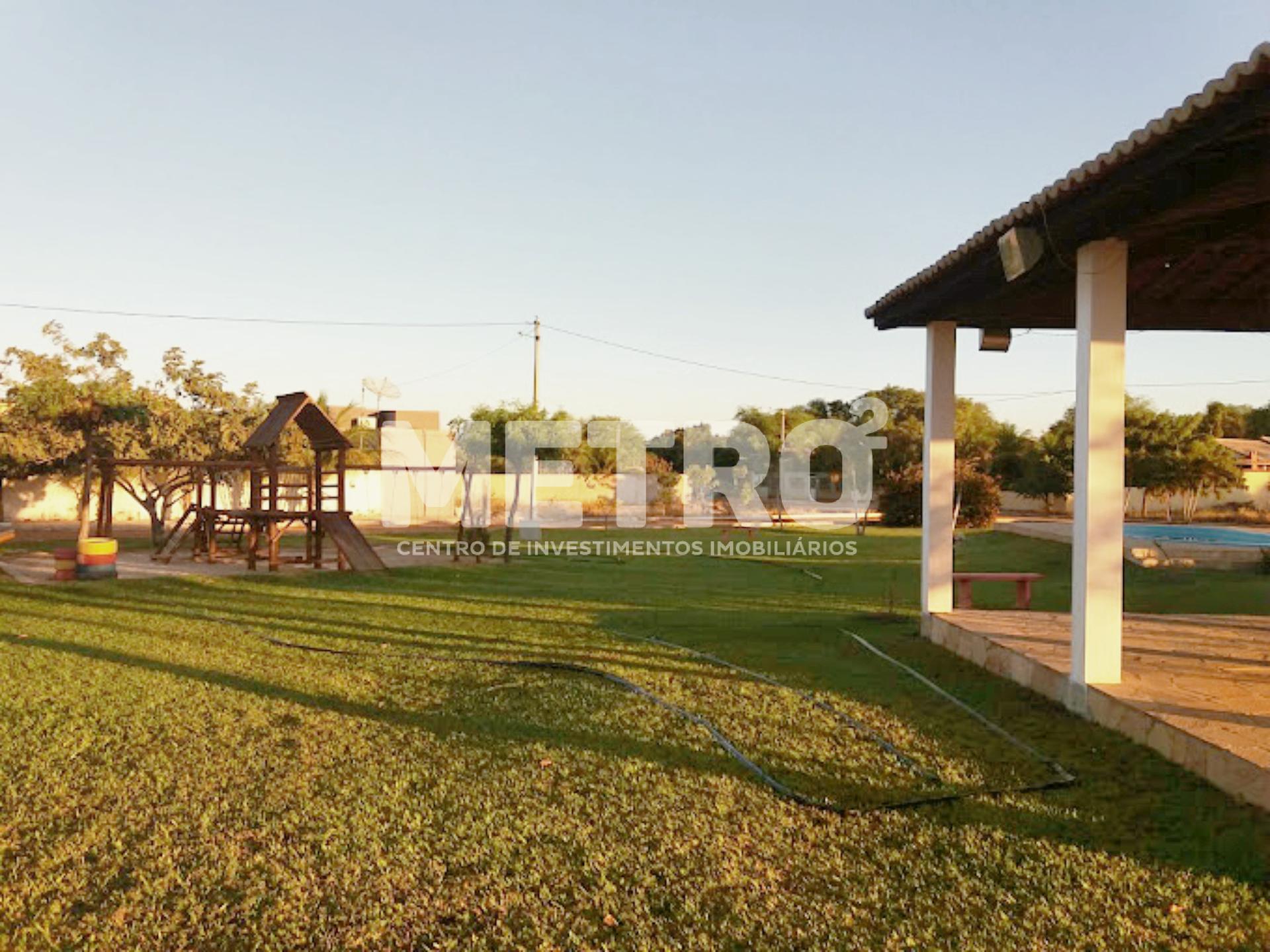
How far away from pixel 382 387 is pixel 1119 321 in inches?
1478

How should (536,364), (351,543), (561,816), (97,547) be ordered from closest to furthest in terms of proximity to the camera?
(561,816) → (97,547) → (351,543) → (536,364)

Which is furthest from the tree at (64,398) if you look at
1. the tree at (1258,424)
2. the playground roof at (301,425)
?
the tree at (1258,424)

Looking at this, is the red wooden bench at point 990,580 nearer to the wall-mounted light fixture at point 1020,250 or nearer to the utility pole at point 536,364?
→ the wall-mounted light fixture at point 1020,250

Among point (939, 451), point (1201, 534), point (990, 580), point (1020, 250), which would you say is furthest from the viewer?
point (1201, 534)

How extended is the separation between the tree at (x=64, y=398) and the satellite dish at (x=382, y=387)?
17697mm

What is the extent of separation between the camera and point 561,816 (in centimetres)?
411

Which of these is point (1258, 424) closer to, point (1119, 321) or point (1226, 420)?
point (1226, 420)

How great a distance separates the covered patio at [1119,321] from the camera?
436 cm

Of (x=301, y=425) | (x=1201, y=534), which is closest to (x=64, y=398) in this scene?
(x=301, y=425)

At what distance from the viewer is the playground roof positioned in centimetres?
1616

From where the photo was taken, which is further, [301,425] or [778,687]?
[301,425]

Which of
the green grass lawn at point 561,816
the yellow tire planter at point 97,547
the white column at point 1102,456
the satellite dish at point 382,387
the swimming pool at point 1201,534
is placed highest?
the satellite dish at point 382,387

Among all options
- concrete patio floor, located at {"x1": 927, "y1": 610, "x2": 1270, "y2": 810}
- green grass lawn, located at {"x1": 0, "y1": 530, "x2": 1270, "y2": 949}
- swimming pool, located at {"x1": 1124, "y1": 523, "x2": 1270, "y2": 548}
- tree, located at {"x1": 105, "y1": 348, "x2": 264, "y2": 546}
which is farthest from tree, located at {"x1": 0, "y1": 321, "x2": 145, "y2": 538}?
swimming pool, located at {"x1": 1124, "y1": 523, "x2": 1270, "y2": 548}

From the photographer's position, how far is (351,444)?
16562 mm
